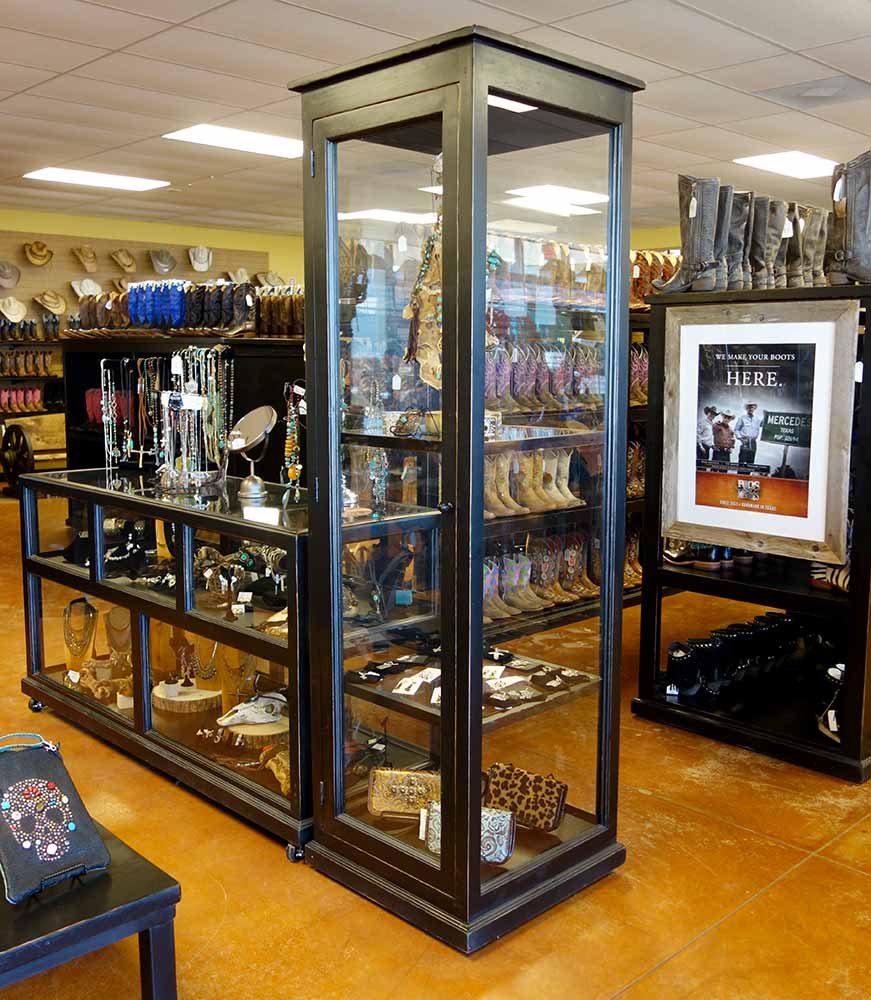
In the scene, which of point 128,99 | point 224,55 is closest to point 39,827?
point 224,55

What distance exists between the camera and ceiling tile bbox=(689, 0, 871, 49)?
495 centimetres

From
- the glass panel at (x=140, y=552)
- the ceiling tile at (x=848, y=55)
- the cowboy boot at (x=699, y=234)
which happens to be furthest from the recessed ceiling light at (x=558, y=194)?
the ceiling tile at (x=848, y=55)

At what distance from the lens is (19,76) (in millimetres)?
6180

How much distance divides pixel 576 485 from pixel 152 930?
147cm

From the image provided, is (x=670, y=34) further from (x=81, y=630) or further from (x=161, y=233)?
(x=161, y=233)

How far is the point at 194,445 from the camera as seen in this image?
13.6 ft

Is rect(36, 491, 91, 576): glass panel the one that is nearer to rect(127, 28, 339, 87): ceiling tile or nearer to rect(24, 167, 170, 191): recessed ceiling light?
rect(127, 28, 339, 87): ceiling tile

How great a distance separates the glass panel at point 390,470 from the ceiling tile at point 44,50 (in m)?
3.70

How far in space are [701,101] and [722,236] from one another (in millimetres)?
3461

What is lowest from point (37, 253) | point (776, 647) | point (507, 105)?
point (776, 647)

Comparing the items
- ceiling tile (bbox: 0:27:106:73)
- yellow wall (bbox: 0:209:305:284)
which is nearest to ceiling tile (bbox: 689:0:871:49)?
ceiling tile (bbox: 0:27:106:73)

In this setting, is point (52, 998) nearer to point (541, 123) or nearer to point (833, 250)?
point (541, 123)

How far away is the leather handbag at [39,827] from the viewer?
212cm

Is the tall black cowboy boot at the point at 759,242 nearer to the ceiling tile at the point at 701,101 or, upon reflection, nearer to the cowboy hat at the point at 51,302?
the ceiling tile at the point at 701,101
